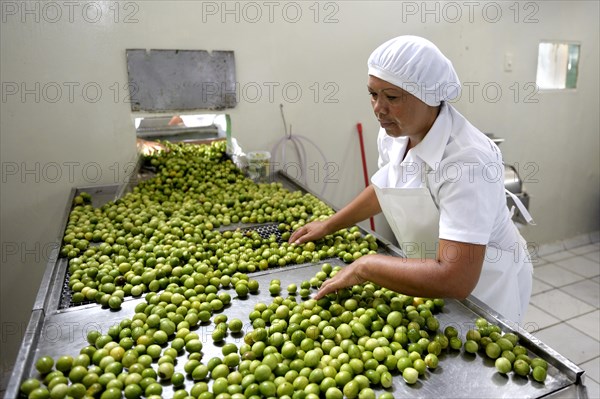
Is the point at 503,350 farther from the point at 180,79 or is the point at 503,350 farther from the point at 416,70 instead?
the point at 180,79

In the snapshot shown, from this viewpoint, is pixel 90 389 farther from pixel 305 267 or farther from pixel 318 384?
pixel 305 267

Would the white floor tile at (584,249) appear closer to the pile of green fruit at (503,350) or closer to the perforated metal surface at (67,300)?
the pile of green fruit at (503,350)

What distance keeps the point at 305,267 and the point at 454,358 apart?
0.83 meters

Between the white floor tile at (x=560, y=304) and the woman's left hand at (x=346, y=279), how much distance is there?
3111 millimetres

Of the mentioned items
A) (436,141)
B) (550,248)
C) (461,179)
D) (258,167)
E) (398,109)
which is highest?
(398,109)

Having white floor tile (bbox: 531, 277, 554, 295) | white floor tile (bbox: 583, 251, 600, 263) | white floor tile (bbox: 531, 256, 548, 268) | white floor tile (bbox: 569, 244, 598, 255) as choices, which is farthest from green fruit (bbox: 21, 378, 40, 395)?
white floor tile (bbox: 569, 244, 598, 255)

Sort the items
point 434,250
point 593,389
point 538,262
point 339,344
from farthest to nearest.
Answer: point 538,262
point 593,389
point 434,250
point 339,344

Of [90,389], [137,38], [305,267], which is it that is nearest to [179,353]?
[90,389]

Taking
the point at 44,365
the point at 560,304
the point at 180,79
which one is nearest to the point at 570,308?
the point at 560,304

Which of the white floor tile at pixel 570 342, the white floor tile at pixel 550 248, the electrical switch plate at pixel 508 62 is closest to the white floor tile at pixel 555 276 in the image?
the white floor tile at pixel 550 248

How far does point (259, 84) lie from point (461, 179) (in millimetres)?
2537

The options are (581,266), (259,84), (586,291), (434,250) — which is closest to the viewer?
(434,250)

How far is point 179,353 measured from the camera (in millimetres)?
1486

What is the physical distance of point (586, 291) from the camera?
4.38m
